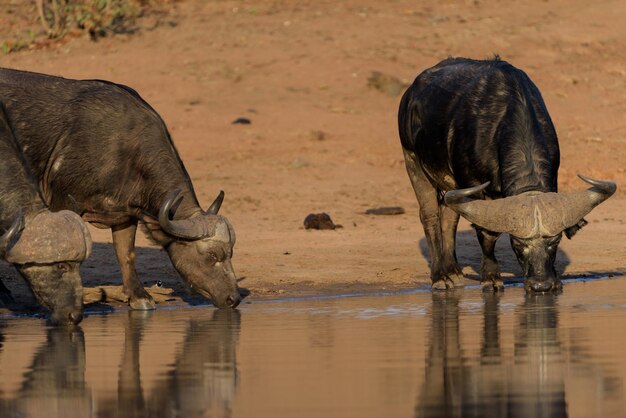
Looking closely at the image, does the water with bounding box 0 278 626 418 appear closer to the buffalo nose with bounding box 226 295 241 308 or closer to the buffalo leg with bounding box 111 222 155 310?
the buffalo nose with bounding box 226 295 241 308

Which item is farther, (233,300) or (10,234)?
(233,300)

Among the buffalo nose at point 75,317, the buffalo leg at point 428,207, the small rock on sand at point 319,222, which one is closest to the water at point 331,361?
the buffalo nose at point 75,317

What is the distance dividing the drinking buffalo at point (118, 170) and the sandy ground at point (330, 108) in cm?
161

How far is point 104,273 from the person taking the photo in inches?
614

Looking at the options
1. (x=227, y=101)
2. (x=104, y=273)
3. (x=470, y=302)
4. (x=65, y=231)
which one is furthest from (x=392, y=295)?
(x=227, y=101)

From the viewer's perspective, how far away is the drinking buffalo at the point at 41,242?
11188 millimetres

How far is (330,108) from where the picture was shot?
27.4 meters

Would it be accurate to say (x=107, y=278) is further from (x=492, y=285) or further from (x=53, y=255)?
(x=53, y=255)

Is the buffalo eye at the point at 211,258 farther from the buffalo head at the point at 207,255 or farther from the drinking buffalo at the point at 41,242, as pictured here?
the drinking buffalo at the point at 41,242

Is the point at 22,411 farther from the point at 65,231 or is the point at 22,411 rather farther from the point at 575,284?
the point at 575,284

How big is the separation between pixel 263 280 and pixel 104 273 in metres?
1.70

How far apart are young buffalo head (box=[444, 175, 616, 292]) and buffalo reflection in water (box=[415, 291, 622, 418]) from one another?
158 centimetres

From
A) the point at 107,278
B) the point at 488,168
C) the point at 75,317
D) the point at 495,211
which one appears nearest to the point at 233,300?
the point at 75,317

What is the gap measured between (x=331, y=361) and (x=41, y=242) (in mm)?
3137
